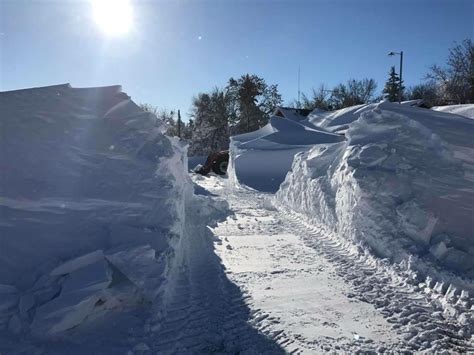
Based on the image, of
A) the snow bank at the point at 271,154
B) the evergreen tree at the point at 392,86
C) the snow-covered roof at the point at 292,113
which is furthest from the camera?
the evergreen tree at the point at 392,86

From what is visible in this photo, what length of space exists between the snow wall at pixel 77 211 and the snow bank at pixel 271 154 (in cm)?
971

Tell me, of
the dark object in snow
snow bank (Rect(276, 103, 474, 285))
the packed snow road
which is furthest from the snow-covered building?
the packed snow road

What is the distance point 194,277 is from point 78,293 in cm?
159

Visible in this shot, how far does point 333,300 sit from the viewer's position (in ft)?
13.3

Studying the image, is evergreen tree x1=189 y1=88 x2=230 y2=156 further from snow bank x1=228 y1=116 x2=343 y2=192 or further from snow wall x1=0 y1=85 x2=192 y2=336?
snow wall x1=0 y1=85 x2=192 y2=336

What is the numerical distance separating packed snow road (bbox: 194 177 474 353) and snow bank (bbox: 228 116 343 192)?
931 cm

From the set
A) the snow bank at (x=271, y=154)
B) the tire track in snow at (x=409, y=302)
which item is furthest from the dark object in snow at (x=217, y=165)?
the tire track in snow at (x=409, y=302)

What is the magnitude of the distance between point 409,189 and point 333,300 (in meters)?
2.08

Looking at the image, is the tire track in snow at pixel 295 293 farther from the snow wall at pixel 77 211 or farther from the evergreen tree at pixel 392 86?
the evergreen tree at pixel 392 86

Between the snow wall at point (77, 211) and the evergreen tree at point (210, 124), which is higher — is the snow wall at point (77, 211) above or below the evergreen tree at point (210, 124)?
below

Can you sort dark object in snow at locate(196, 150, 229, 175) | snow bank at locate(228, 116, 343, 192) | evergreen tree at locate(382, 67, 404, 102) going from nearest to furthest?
snow bank at locate(228, 116, 343, 192)
dark object in snow at locate(196, 150, 229, 175)
evergreen tree at locate(382, 67, 404, 102)

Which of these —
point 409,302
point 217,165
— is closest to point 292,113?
point 217,165

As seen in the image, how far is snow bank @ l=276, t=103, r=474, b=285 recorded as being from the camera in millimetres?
4539

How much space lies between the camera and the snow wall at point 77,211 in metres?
3.51
